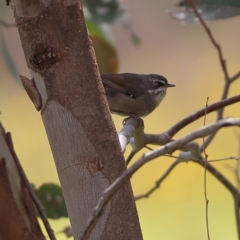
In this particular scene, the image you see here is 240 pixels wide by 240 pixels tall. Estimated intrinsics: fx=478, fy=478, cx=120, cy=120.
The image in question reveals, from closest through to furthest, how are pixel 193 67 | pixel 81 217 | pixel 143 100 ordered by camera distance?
pixel 81 217
pixel 143 100
pixel 193 67

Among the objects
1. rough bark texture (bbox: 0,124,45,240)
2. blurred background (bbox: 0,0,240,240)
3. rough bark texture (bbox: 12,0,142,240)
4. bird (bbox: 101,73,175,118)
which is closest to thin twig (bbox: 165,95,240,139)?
rough bark texture (bbox: 12,0,142,240)

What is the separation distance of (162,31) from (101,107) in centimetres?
453

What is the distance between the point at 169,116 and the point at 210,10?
300cm

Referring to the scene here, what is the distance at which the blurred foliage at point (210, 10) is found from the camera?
4.52 ft

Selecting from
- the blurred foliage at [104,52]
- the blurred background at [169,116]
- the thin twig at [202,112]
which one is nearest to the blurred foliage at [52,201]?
the thin twig at [202,112]

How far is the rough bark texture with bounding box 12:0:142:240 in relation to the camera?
697 mm

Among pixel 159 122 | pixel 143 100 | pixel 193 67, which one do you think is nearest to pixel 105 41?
pixel 143 100

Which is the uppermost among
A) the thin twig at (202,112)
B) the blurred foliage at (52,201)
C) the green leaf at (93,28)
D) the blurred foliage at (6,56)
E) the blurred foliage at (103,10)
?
the blurred foliage at (103,10)

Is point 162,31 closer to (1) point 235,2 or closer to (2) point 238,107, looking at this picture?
(2) point 238,107

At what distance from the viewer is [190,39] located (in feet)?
17.2

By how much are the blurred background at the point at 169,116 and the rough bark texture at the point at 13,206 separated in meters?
2.03

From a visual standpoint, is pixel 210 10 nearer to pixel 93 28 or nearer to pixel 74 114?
pixel 93 28

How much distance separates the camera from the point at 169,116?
173 inches

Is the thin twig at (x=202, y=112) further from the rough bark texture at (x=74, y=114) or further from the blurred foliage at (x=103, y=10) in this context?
the blurred foliage at (x=103, y=10)
